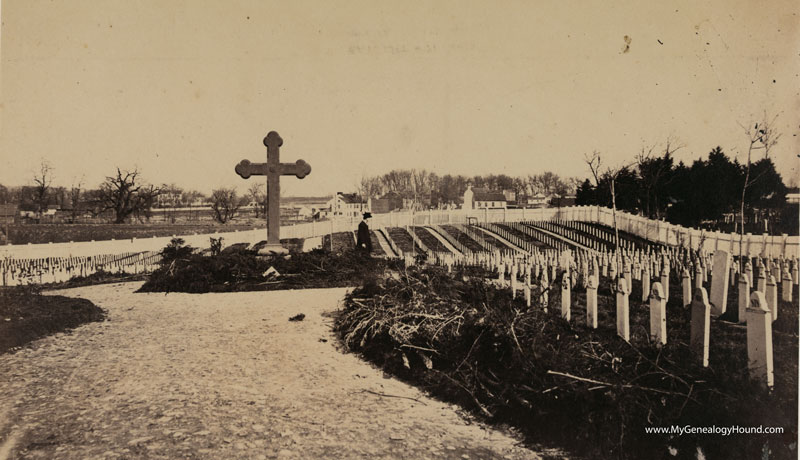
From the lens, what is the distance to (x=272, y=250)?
1247 cm

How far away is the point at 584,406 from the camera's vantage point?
329 centimetres

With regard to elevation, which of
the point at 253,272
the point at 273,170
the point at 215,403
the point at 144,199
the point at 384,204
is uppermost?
the point at 384,204

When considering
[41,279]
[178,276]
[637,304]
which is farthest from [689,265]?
[41,279]

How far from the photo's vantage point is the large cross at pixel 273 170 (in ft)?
41.8

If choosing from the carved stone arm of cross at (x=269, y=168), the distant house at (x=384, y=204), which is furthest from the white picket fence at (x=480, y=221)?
the distant house at (x=384, y=204)

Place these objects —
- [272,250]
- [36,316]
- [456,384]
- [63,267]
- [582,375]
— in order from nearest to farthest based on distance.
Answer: [582,375]
[456,384]
[36,316]
[272,250]
[63,267]

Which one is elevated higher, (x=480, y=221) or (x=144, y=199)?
(x=144, y=199)

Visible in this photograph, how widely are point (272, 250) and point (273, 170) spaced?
232cm

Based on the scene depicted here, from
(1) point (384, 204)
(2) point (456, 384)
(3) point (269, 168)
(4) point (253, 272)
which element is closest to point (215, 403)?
(2) point (456, 384)

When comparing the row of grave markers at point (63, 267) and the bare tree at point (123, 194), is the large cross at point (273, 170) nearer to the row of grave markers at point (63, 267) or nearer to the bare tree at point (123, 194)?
the row of grave markers at point (63, 267)

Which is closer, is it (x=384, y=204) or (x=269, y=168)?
(x=269, y=168)

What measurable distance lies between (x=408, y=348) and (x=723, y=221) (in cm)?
3300

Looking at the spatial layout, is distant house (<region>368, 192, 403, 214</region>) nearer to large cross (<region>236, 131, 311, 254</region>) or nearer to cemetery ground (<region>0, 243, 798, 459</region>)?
large cross (<region>236, 131, 311, 254</region>)

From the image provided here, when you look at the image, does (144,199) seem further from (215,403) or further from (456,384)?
(456,384)
